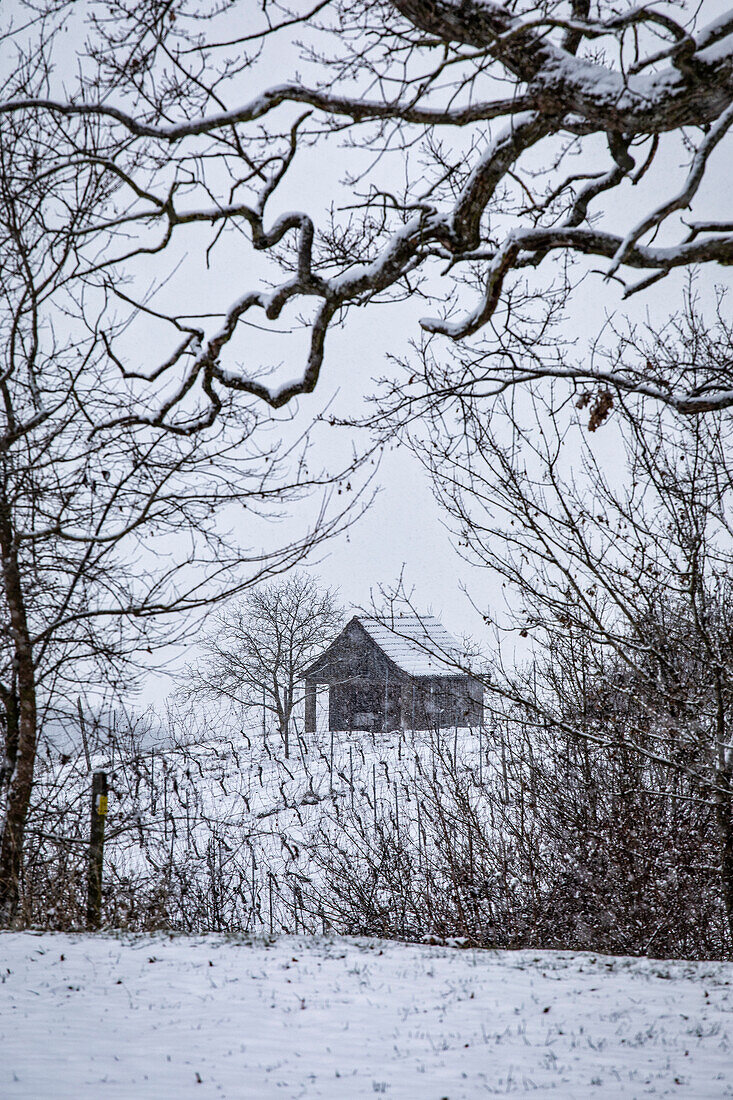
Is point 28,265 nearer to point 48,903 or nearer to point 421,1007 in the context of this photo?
point 48,903

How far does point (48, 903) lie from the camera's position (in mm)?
7332

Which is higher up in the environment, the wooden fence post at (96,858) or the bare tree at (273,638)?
the bare tree at (273,638)

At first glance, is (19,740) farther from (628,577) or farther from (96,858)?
(628,577)

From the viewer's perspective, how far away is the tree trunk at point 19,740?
23.1ft

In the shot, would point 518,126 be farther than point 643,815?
No

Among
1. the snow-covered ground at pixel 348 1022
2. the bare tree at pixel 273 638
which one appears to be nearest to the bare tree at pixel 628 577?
the snow-covered ground at pixel 348 1022

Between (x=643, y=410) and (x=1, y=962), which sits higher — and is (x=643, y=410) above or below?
above

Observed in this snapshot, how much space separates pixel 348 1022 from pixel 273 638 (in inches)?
1118

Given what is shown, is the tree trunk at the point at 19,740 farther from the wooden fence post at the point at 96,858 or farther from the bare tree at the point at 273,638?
the bare tree at the point at 273,638

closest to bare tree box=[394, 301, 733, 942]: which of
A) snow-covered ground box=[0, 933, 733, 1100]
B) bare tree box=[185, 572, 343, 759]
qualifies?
snow-covered ground box=[0, 933, 733, 1100]

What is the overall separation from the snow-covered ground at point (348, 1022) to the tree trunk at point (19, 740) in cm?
143

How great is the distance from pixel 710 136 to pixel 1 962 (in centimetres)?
640

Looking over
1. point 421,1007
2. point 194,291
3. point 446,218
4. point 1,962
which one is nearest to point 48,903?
point 1,962

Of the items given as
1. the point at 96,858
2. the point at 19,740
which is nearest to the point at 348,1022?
the point at 96,858
